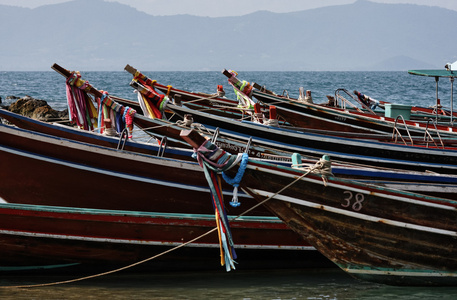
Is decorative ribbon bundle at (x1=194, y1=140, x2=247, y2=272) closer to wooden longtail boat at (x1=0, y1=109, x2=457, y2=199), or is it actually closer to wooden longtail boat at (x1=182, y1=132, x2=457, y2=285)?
wooden longtail boat at (x1=182, y1=132, x2=457, y2=285)

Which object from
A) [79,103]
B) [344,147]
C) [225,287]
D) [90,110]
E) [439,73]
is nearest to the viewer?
[225,287]

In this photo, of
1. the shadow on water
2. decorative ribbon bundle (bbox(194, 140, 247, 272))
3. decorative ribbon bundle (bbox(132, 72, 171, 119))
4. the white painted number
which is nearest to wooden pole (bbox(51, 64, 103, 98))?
decorative ribbon bundle (bbox(132, 72, 171, 119))

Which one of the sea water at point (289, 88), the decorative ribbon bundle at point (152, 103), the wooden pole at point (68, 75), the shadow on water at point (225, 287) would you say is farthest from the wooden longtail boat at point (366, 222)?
the sea water at point (289, 88)

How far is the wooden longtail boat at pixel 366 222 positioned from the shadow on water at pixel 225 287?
1.35ft

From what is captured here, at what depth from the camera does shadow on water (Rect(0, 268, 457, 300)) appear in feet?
25.7

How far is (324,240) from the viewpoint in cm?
730

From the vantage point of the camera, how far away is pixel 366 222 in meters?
7.19

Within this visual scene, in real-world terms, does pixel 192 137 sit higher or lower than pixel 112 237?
higher

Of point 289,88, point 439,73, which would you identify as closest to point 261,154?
point 439,73

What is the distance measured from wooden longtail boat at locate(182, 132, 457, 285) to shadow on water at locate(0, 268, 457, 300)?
1.35 ft

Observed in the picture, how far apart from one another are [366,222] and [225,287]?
2.06m

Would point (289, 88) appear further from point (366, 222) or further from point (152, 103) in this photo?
point (366, 222)

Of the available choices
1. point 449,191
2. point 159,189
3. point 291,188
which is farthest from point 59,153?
point 449,191

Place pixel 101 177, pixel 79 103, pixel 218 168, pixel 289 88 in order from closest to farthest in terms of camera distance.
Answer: pixel 218 168
pixel 101 177
pixel 79 103
pixel 289 88
